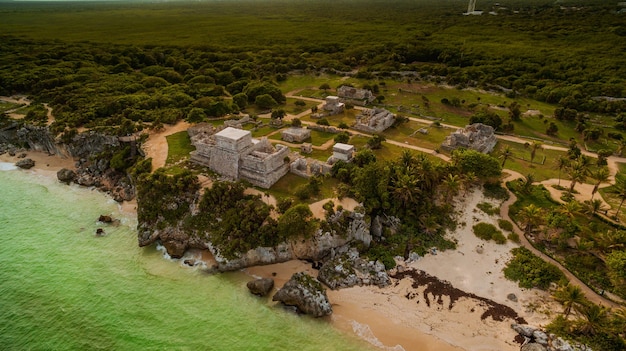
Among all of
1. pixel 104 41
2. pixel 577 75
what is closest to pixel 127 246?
pixel 577 75

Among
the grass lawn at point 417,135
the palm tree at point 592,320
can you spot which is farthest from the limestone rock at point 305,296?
the grass lawn at point 417,135

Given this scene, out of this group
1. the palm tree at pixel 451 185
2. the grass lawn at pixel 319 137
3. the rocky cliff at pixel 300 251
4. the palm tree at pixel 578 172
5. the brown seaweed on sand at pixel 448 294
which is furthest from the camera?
the grass lawn at pixel 319 137

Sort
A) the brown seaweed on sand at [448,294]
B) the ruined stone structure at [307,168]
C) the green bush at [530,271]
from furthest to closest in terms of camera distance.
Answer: the ruined stone structure at [307,168] → the green bush at [530,271] → the brown seaweed on sand at [448,294]

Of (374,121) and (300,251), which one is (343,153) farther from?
(374,121)

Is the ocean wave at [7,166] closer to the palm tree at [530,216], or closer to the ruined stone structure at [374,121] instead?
the ruined stone structure at [374,121]

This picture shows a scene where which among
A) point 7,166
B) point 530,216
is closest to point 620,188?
point 530,216

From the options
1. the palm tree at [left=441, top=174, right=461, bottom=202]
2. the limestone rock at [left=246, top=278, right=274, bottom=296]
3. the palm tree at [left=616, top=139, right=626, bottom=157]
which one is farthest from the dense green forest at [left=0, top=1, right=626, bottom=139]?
the palm tree at [left=441, top=174, right=461, bottom=202]

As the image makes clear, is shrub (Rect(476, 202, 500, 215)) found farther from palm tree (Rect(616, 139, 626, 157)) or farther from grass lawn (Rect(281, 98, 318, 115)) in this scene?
grass lawn (Rect(281, 98, 318, 115))

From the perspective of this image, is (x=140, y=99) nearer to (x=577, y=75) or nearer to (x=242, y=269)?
(x=242, y=269)
